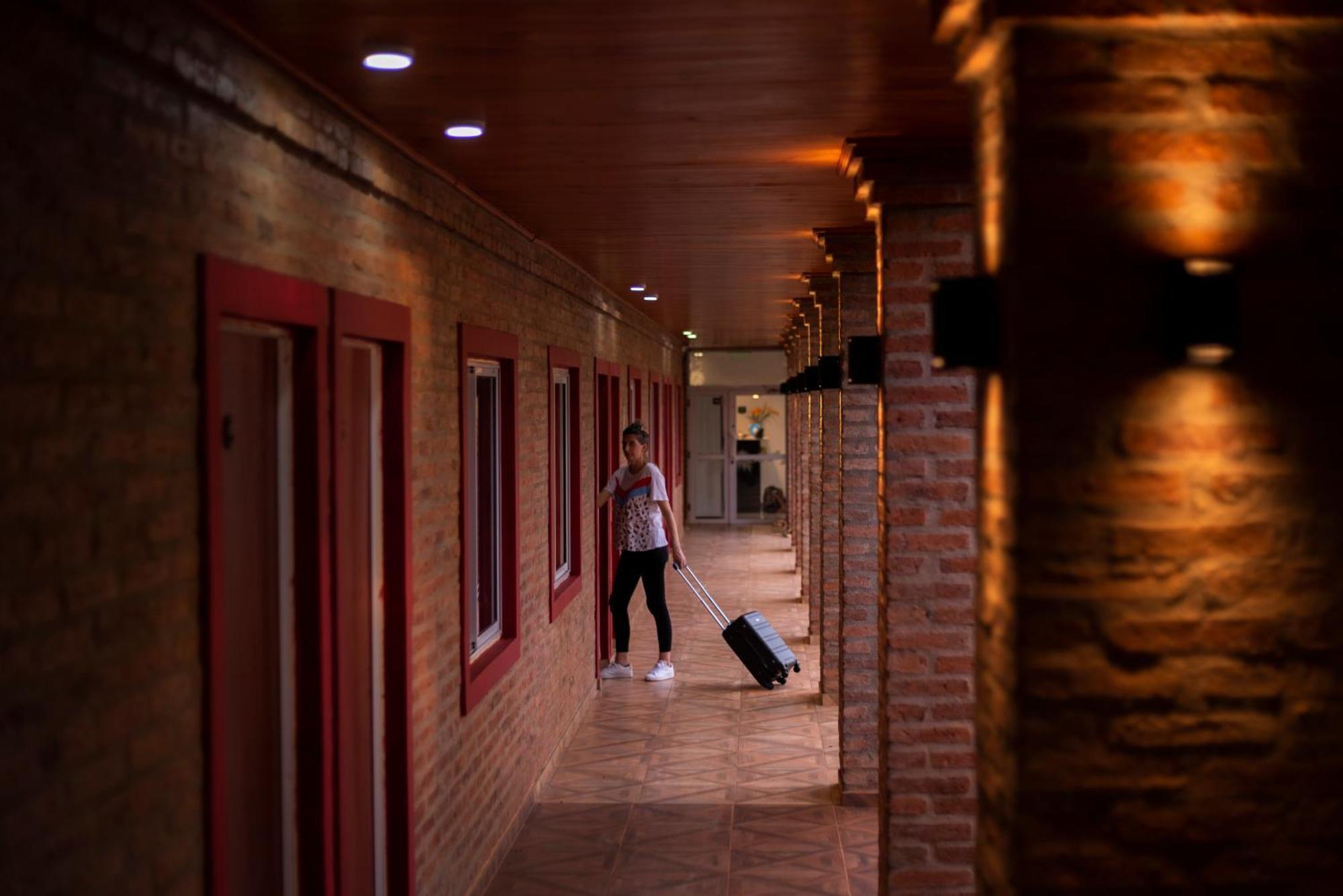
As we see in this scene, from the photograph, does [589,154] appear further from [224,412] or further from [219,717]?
[219,717]

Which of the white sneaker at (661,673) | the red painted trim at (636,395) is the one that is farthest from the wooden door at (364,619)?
the red painted trim at (636,395)

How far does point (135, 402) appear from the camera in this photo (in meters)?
2.87

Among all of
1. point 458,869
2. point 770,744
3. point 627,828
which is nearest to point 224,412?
point 458,869

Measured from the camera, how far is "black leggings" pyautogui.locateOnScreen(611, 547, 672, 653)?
10.5 m

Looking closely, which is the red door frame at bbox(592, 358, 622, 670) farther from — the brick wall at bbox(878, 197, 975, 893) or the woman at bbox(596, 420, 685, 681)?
the brick wall at bbox(878, 197, 975, 893)


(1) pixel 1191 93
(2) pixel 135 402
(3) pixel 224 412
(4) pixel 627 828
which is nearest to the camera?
(1) pixel 1191 93

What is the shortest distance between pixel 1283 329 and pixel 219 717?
2351 mm

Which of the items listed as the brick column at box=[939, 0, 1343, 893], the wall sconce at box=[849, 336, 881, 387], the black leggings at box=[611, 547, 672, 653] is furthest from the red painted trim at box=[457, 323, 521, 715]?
the brick column at box=[939, 0, 1343, 893]

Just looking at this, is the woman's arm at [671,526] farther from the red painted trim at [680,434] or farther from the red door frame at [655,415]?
the red painted trim at [680,434]

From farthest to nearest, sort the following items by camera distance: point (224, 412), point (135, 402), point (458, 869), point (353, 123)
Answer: point (458, 869)
point (353, 123)
point (224, 412)
point (135, 402)

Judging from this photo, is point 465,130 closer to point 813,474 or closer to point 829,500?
point 829,500

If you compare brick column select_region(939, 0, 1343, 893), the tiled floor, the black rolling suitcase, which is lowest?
the tiled floor

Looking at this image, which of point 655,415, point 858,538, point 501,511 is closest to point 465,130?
point 501,511

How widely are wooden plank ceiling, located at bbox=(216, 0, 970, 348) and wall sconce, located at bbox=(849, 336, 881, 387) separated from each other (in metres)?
0.69
